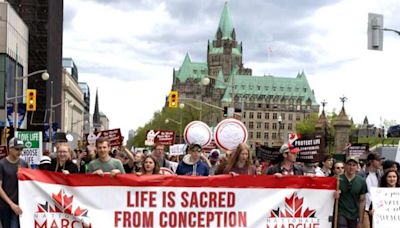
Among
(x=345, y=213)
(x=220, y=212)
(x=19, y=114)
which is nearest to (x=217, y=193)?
(x=220, y=212)

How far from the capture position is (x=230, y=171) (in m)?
9.45

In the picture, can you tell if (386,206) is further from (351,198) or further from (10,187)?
(10,187)

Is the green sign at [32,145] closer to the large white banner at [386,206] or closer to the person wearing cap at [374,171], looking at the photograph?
the person wearing cap at [374,171]

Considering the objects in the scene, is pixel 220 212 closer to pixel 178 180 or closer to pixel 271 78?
pixel 178 180

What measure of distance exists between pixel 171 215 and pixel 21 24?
61263 millimetres

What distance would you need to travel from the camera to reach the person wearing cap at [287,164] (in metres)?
9.45

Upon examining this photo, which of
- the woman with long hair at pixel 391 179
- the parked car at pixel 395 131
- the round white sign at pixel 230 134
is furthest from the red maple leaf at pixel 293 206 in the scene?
the parked car at pixel 395 131

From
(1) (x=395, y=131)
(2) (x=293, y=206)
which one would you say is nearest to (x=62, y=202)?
(2) (x=293, y=206)

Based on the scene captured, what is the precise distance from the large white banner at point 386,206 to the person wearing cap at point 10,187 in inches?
185

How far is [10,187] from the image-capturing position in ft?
28.5

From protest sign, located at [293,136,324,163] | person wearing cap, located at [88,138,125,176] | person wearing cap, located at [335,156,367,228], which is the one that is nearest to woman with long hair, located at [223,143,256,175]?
person wearing cap, located at [335,156,367,228]

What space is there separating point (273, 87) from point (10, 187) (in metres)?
179

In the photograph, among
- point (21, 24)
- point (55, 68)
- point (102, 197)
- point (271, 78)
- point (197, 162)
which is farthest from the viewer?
point (271, 78)

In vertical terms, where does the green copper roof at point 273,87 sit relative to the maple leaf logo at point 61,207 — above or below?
above
